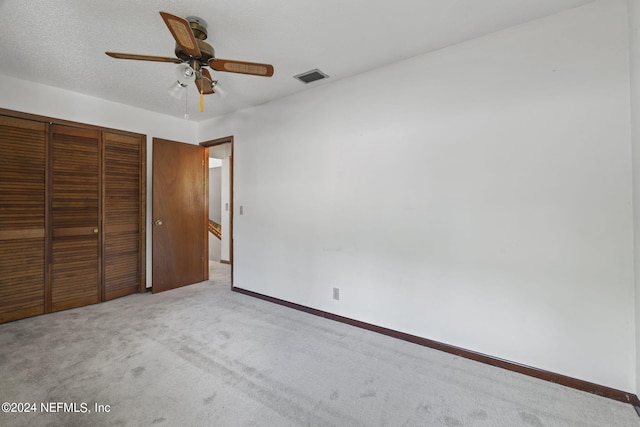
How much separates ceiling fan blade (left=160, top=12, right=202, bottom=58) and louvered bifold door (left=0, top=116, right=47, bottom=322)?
2492 millimetres

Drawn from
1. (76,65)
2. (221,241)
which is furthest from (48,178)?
(221,241)

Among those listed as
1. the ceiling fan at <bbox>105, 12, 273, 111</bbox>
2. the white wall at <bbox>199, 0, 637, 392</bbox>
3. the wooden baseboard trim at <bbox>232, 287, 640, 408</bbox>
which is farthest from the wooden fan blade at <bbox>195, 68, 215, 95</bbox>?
the wooden baseboard trim at <bbox>232, 287, 640, 408</bbox>

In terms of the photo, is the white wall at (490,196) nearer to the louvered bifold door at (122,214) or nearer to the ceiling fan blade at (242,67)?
the ceiling fan blade at (242,67)

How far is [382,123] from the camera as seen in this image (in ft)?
8.59

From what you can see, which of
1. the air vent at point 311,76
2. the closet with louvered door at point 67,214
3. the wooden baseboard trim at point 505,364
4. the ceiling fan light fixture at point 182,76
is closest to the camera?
the wooden baseboard trim at point 505,364

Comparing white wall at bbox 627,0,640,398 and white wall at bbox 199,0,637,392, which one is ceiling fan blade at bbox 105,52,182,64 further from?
white wall at bbox 627,0,640,398

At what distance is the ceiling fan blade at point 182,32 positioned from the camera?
143 cm

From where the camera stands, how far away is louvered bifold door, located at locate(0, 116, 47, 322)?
9.14 ft

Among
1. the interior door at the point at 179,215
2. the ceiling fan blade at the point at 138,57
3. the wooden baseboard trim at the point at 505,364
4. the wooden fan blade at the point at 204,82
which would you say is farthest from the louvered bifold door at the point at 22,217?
Result: the wooden baseboard trim at the point at 505,364

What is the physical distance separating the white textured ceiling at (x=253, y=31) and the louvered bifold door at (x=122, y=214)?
944 millimetres

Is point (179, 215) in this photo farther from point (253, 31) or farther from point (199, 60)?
point (253, 31)

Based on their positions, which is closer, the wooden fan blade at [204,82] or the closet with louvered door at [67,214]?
the wooden fan blade at [204,82]

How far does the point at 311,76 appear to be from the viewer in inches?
111

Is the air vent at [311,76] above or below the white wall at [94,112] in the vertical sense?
above
